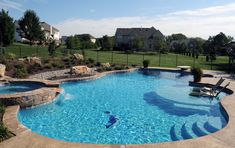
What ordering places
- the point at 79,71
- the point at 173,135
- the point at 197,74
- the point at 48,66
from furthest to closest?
the point at 48,66, the point at 79,71, the point at 197,74, the point at 173,135

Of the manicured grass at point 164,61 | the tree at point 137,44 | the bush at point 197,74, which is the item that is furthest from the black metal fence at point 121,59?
the tree at point 137,44

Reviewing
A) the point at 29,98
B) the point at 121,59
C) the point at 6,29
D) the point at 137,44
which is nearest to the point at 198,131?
the point at 29,98

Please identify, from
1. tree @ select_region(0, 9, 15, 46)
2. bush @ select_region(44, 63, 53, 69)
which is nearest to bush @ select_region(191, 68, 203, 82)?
bush @ select_region(44, 63, 53, 69)

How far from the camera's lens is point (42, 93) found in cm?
1273

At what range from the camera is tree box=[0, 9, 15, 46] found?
3562 centimetres

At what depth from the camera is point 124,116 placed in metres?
11.6

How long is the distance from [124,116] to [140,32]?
67.2m

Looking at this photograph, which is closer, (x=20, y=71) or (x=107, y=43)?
(x=20, y=71)

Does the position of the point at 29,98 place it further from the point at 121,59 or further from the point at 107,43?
the point at 107,43

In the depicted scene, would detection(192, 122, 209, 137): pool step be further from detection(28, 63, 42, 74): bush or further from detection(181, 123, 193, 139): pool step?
detection(28, 63, 42, 74): bush

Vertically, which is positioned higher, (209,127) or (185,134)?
(209,127)

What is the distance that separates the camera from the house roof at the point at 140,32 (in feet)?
246

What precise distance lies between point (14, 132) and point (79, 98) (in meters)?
6.78

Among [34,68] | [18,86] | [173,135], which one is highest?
[34,68]
